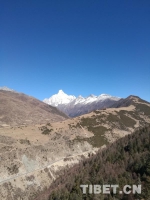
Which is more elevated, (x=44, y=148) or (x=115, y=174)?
(x=44, y=148)

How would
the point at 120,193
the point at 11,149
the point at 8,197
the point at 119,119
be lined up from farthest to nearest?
the point at 119,119, the point at 11,149, the point at 8,197, the point at 120,193

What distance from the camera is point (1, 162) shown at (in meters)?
83.9

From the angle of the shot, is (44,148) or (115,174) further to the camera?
(44,148)

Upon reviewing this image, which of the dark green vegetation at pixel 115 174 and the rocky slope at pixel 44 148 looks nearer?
the dark green vegetation at pixel 115 174

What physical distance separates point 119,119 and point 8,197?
137m

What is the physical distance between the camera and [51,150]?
111000mm

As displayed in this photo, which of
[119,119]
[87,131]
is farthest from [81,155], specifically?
[119,119]

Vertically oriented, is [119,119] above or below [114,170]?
above

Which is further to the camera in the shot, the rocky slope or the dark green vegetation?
the rocky slope

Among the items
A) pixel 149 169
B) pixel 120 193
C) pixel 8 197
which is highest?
pixel 149 169

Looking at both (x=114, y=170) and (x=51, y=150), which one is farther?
(x=51, y=150)

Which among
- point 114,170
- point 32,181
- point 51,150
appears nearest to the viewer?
point 114,170

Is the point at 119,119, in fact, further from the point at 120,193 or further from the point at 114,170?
the point at 120,193

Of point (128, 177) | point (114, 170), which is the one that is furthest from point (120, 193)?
point (114, 170)
